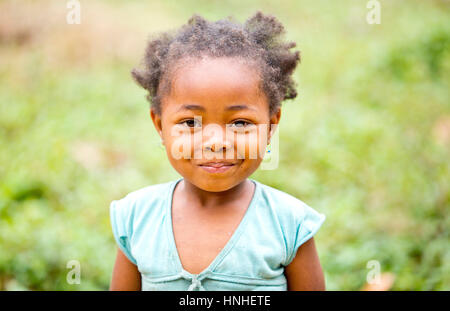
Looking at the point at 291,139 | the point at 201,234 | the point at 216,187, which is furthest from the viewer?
the point at 291,139

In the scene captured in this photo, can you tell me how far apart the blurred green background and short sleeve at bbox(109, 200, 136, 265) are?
0.88 meters

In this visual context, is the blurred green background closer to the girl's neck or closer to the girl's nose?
the girl's neck

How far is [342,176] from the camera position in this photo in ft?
12.6

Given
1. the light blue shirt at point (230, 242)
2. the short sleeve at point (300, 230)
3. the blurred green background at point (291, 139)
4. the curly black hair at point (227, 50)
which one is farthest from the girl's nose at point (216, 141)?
the blurred green background at point (291, 139)

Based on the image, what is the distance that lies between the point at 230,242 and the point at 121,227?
519 mm

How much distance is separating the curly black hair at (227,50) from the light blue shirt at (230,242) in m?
0.43

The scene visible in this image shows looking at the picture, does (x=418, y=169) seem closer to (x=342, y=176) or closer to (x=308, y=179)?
(x=342, y=176)

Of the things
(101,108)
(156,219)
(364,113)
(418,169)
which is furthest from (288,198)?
(101,108)

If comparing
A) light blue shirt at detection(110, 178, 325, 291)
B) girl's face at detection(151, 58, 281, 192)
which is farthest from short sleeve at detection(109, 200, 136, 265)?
girl's face at detection(151, 58, 281, 192)

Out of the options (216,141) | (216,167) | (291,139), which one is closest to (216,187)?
(216,167)

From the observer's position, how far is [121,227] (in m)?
2.10

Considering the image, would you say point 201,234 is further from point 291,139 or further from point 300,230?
point 291,139

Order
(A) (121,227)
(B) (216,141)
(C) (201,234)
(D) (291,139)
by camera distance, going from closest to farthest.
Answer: (B) (216,141), (C) (201,234), (A) (121,227), (D) (291,139)
